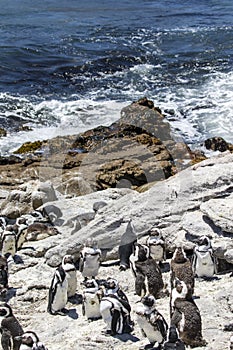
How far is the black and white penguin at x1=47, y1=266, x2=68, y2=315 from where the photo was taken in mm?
12047

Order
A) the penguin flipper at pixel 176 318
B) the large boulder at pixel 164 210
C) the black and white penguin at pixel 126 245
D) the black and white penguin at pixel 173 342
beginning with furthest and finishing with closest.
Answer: the large boulder at pixel 164 210
the black and white penguin at pixel 126 245
the penguin flipper at pixel 176 318
the black and white penguin at pixel 173 342

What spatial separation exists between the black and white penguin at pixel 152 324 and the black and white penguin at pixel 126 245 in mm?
3844

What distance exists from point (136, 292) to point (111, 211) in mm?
3316

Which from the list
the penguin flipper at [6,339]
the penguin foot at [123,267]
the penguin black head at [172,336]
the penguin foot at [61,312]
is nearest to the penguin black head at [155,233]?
the penguin foot at [123,267]

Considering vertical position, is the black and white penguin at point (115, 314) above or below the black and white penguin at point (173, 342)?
below

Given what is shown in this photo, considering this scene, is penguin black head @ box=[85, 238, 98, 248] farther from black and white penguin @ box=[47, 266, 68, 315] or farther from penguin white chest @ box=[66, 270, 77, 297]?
black and white penguin @ box=[47, 266, 68, 315]

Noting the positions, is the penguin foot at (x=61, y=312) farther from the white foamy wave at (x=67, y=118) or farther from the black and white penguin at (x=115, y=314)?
the white foamy wave at (x=67, y=118)

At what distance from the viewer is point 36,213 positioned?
17656 millimetres

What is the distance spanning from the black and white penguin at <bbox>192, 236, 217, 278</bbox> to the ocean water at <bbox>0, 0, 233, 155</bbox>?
15174 mm

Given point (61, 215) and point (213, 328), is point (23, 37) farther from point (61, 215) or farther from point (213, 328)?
point (213, 328)

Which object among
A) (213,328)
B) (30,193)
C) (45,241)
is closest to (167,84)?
(30,193)

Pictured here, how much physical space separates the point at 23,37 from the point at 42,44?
247cm

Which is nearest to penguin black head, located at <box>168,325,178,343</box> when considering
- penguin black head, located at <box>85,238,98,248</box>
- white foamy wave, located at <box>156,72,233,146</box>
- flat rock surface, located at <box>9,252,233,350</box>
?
flat rock surface, located at <box>9,252,233,350</box>

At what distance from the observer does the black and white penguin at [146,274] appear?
39.4 ft
